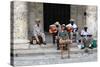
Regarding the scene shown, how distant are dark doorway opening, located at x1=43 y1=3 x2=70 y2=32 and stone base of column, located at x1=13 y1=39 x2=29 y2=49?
1.49ft

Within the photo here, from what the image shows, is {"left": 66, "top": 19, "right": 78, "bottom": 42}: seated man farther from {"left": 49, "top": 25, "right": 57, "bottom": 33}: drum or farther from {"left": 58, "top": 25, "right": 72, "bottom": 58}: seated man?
{"left": 49, "top": 25, "right": 57, "bottom": 33}: drum

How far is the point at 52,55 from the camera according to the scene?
4.94 m

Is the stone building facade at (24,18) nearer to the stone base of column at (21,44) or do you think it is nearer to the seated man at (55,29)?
the stone base of column at (21,44)

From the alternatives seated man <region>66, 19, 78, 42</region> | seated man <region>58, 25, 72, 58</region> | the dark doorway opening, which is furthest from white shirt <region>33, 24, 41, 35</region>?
seated man <region>66, 19, 78, 42</region>

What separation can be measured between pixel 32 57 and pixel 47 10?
93 centimetres

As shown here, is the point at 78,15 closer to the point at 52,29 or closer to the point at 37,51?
the point at 52,29

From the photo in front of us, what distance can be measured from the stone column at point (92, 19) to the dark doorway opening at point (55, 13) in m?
0.47

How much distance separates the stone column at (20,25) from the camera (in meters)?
4.57

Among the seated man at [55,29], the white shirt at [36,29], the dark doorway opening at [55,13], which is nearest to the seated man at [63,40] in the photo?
the seated man at [55,29]

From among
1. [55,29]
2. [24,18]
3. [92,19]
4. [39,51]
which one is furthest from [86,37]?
[24,18]

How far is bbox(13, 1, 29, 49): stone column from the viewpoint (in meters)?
4.57

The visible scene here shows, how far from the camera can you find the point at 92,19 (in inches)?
208
